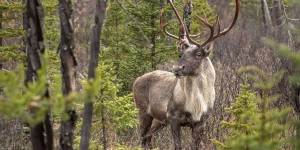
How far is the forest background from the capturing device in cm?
267

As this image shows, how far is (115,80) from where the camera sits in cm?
959

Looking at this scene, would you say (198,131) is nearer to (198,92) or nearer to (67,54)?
(198,92)

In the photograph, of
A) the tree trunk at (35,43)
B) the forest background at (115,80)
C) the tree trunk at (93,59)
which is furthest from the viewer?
the tree trunk at (93,59)

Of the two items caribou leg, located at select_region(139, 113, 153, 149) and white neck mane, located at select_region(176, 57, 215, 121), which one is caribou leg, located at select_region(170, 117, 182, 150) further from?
caribou leg, located at select_region(139, 113, 153, 149)

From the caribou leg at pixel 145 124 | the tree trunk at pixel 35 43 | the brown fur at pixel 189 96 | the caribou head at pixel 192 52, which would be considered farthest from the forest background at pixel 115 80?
the caribou head at pixel 192 52

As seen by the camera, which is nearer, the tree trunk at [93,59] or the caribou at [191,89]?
the tree trunk at [93,59]

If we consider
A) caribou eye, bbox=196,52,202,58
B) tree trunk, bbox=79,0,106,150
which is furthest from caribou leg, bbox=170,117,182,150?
tree trunk, bbox=79,0,106,150

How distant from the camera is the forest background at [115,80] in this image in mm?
2666

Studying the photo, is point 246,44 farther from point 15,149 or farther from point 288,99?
point 15,149

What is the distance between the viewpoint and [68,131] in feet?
11.2

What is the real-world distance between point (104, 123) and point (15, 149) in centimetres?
278

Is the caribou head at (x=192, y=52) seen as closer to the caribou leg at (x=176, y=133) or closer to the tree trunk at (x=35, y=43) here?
the caribou leg at (x=176, y=133)

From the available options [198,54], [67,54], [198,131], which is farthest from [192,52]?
[67,54]

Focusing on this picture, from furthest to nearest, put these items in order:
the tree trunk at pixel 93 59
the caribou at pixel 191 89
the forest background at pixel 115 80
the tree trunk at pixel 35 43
Answer: 1. the caribou at pixel 191 89
2. the tree trunk at pixel 93 59
3. the tree trunk at pixel 35 43
4. the forest background at pixel 115 80
